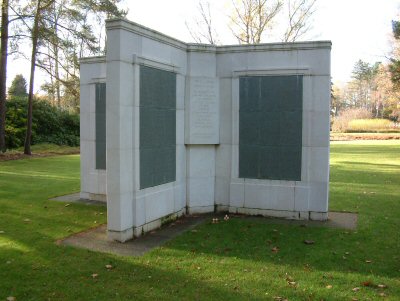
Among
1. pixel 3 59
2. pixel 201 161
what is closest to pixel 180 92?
pixel 201 161

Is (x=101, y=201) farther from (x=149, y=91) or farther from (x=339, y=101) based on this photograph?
(x=339, y=101)

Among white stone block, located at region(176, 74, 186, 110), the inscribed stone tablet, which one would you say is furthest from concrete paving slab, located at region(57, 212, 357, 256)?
white stone block, located at region(176, 74, 186, 110)

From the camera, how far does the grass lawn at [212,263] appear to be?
16.4ft

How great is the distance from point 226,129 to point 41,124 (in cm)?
2441

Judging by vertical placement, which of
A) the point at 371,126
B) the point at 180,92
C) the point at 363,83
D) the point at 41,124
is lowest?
the point at 41,124

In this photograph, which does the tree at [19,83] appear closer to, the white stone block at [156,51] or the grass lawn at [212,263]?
the grass lawn at [212,263]

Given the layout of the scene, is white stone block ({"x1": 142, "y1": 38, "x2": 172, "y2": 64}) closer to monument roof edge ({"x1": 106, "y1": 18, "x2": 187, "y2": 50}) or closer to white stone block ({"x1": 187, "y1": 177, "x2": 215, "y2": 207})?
monument roof edge ({"x1": 106, "y1": 18, "x2": 187, "y2": 50})

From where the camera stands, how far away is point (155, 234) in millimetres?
7699

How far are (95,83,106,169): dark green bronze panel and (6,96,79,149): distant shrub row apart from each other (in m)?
17.7

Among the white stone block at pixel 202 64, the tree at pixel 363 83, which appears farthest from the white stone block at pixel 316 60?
the tree at pixel 363 83

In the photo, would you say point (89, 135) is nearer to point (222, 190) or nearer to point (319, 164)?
point (222, 190)

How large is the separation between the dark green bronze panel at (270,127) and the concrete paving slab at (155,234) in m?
1.05

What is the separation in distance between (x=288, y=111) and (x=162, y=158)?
294 cm

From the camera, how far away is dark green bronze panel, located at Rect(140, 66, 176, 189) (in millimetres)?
7660
